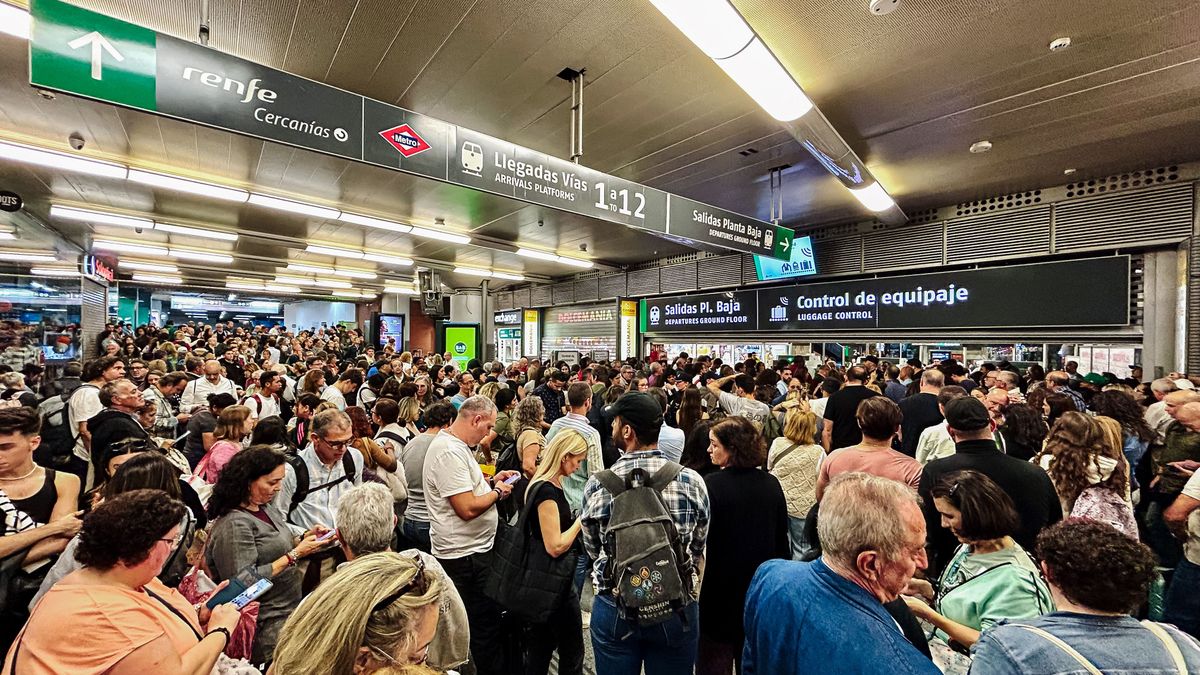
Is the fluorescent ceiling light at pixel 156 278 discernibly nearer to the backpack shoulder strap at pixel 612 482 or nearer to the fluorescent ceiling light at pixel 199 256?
the fluorescent ceiling light at pixel 199 256

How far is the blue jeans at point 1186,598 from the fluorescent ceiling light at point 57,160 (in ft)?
29.7

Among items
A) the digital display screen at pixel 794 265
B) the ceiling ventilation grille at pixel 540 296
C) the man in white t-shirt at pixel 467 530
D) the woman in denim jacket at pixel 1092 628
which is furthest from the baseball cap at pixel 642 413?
the ceiling ventilation grille at pixel 540 296

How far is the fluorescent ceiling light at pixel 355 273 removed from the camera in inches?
552

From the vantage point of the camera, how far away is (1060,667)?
3.65ft

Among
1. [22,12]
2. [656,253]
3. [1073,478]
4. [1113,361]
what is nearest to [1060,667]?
[1073,478]

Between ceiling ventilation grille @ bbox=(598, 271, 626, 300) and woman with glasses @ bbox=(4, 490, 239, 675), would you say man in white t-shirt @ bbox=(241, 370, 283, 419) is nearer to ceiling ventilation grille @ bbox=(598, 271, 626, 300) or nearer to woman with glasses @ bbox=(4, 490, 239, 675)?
woman with glasses @ bbox=(4, 490, 239, 675)

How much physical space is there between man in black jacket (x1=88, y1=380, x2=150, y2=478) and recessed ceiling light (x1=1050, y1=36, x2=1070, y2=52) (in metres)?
6.63

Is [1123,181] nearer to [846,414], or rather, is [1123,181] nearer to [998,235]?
[998,235]

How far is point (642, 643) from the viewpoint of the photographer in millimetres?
1991

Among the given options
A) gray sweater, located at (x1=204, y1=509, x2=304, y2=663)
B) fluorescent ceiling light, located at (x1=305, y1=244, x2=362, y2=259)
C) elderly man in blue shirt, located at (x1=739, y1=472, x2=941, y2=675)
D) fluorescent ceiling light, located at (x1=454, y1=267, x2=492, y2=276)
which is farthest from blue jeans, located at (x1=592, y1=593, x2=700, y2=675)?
fluorescent ceiling light, located at (x1=454, y1=267, x2=492, y2=276)

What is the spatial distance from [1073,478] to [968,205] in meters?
6.65

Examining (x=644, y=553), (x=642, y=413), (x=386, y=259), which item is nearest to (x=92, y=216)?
(x=386, y=259)

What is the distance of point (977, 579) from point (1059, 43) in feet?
13.0

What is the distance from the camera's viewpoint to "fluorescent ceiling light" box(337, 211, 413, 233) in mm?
7902
